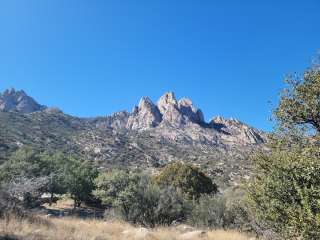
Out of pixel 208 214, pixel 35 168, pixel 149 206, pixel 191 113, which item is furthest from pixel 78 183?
pixel 191 113

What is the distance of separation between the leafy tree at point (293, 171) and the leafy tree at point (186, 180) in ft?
82.8

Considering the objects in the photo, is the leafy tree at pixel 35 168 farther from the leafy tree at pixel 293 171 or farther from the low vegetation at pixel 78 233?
the leafy tree at pixel 293 171

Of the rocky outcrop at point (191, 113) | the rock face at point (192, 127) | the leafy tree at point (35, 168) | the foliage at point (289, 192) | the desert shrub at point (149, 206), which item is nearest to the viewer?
the foliage at point (289, 192)

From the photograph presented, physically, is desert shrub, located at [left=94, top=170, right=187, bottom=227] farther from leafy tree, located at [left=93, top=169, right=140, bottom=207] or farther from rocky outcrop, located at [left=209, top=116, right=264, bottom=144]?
rocky outcrop, located at [left=209, top=116, right=264, bottom=144]

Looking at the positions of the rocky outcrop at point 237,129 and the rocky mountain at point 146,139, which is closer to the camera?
the rocky mountain at point 146,139

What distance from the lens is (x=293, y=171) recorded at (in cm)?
973

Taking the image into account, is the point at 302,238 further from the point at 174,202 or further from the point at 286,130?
the point at 174,202

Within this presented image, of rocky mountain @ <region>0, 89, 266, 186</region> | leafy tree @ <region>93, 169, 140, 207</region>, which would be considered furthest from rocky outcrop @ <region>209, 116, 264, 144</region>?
leafy tree @ <region>93, 169, 140, 207</region>

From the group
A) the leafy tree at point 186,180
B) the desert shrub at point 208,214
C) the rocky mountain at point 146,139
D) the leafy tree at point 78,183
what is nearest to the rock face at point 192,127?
the rocky mountain at point 146,139

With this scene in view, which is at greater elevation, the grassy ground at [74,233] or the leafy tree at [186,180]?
the leafy tree at [186,180]

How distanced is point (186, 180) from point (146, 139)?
110691 millimetres

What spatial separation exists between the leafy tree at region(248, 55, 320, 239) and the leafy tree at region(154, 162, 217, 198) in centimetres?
2523

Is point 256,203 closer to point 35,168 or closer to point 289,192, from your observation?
point 289,192

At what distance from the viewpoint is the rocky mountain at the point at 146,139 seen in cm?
A: 9425
